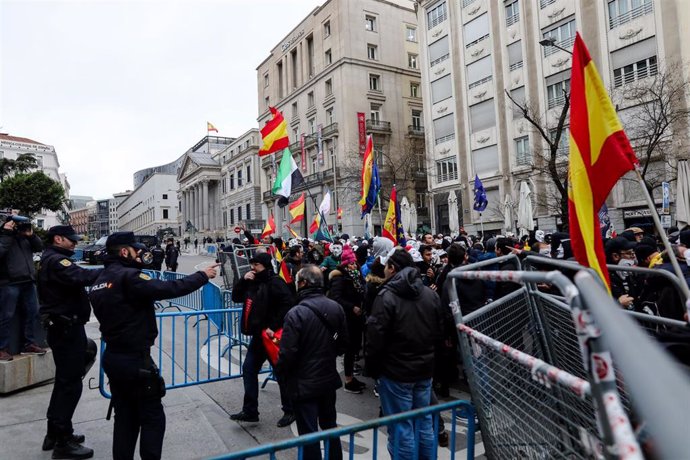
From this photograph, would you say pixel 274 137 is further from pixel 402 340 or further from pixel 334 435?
pixel 334 435

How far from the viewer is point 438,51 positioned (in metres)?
36.0

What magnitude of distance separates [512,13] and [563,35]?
4447mm

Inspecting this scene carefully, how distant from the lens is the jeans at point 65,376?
4.02m

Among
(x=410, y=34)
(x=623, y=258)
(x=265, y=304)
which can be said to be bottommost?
(x=265, y=304)

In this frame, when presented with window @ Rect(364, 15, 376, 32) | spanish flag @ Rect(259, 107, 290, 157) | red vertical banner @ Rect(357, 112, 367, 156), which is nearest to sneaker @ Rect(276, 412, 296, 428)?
spanish flag @ Rect(259, 107, 290, 157)

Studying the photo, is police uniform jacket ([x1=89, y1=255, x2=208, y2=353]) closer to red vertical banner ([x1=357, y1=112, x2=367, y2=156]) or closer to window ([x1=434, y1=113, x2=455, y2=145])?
window ([x1=434, y1=113, x2=455, y2=145])

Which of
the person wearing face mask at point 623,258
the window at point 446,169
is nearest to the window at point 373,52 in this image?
the window at point 446,169

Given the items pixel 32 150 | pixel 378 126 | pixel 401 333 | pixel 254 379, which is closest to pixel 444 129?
pixel 378 126

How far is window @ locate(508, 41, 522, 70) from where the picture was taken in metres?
29.7

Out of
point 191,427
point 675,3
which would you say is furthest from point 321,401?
point 675,3

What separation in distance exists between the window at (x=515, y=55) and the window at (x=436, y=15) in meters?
7.25

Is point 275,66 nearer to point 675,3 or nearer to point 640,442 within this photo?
point 675,3

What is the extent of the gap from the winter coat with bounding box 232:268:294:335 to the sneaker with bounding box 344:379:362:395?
1.68 m

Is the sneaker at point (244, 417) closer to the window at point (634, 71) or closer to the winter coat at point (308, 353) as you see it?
the winter coat at point (308, 353)
